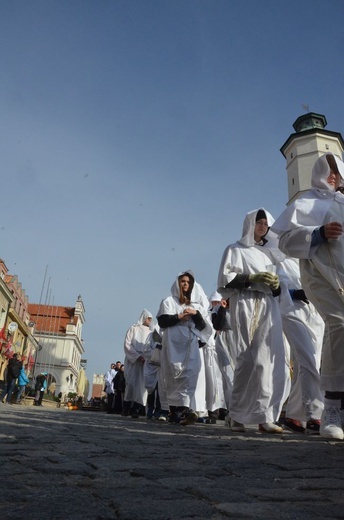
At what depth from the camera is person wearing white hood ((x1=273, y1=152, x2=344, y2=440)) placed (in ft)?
14.1

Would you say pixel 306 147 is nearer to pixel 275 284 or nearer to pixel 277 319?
pixel 275 284

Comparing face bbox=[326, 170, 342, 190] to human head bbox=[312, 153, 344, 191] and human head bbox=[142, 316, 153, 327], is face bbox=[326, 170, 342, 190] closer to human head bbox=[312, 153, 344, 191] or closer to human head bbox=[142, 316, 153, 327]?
human head bbox=[312, 153, 344, 191]

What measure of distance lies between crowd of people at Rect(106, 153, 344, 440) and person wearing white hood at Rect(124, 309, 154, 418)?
4516mm

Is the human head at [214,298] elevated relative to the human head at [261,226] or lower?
elevated

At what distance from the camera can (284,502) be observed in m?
1.74

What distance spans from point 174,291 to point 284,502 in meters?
7.24

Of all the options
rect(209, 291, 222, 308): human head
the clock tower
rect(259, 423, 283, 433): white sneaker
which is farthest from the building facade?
rect(259, 423, 283, 433): white sneaker

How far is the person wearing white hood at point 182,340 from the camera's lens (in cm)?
770

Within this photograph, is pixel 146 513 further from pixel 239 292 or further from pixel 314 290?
pixel 239 292

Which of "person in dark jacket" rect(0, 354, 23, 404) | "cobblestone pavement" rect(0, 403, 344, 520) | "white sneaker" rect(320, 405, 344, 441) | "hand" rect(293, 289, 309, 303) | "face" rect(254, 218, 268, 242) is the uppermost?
"person in dark jacket" rect(0, 354, 23, 404)

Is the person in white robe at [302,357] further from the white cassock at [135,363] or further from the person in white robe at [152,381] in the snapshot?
the white cassock at [135,363]

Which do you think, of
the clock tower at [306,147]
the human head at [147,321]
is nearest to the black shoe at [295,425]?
the human head at [147,321]

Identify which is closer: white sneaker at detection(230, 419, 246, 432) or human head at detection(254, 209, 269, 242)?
white sneaker at detection(230, 419, 246, 432)

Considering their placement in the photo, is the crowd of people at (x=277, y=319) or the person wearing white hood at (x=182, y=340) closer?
the crowd of people at (x=277, y=319)
